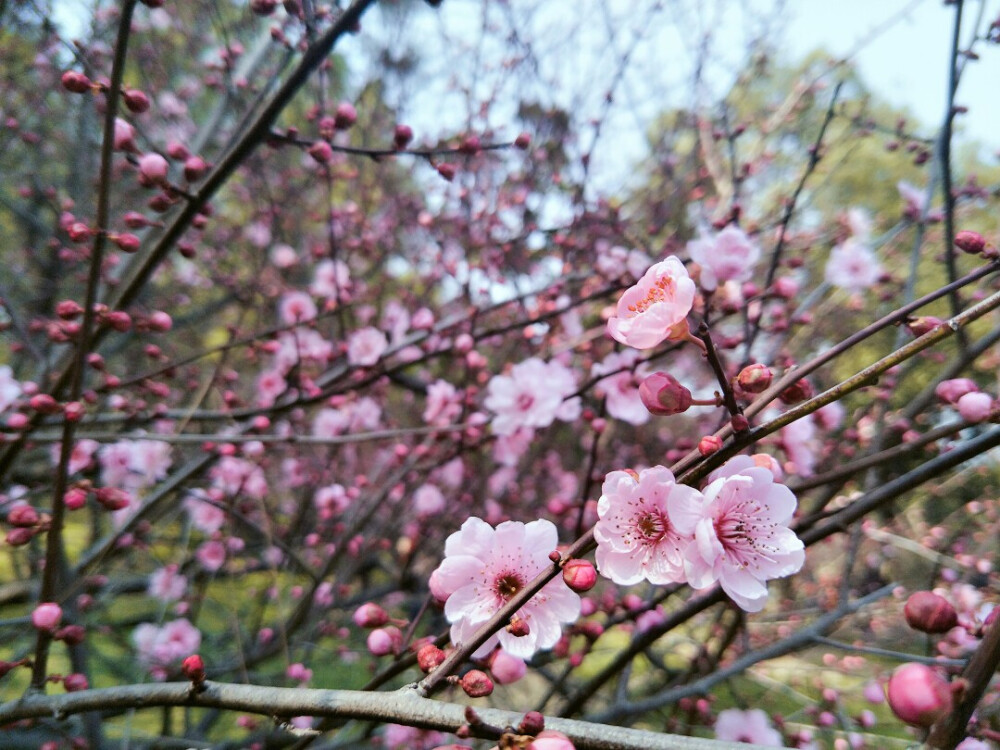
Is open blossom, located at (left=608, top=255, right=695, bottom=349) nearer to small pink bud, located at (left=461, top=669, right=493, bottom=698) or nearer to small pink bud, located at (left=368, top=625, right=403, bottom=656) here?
small pink bud, located at (left=461, top=669, right=493, bottom=698)

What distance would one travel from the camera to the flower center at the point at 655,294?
3.29 feet

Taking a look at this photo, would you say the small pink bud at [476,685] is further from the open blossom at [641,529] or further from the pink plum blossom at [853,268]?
the pink plum blossom at [853,268]

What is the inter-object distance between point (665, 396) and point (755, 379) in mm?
138

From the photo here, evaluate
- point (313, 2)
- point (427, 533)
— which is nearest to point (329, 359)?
point (427, 533)

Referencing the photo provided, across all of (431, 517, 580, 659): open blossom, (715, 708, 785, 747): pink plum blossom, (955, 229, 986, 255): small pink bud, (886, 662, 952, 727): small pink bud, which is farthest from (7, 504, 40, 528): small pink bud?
(715, 708, 785, 747): pink plum blossom

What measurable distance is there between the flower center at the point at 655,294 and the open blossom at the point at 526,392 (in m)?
1.03

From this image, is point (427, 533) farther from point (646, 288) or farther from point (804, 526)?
point (646, 288)

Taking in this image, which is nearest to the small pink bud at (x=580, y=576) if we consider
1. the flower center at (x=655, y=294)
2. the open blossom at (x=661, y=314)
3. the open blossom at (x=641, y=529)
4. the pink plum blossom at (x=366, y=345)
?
the open blossom at (x=641, y=529)

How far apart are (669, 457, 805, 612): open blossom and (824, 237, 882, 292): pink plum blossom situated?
7.93 ft

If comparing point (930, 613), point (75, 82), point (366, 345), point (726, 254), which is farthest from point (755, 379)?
point (366, 345)

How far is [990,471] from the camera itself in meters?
5.38

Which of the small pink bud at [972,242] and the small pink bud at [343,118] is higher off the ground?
the small pink bud at [343,118]

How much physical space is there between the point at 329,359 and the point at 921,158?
3.08 meters

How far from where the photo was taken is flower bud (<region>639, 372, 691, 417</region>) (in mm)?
919
